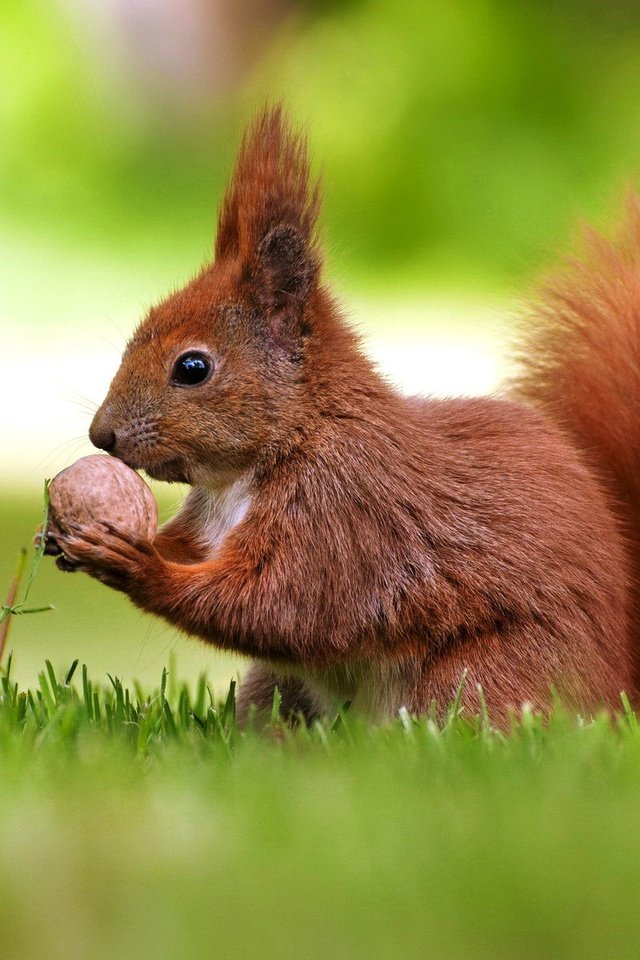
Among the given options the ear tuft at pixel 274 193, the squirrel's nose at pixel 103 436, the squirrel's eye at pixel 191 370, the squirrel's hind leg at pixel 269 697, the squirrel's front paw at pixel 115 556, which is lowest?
the squirrel's hind leg at pixel 269 697

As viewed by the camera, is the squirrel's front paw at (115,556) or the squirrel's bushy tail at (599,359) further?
the squirrel's bushy tail at (599,359)

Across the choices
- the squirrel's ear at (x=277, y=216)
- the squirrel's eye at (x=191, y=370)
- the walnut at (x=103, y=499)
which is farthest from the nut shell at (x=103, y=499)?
the squirrel's ear at (x=277, y=216)

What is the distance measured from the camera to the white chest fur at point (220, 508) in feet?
5.93

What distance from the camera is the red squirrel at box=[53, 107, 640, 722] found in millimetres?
1735

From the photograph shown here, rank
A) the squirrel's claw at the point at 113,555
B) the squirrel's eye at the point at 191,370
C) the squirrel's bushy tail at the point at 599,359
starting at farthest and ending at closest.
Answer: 1. the squirrel's bushy tail at the point at 599,359
2. the squirrel's eye at the point at 191,370
3. the squirrel's claw at the point at 113,555

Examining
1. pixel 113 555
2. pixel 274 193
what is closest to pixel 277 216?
pixel 274 193

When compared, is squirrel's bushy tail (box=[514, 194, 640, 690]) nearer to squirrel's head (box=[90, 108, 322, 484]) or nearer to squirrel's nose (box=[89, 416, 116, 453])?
squirrel's head (box=[90, 108, 322, 484])

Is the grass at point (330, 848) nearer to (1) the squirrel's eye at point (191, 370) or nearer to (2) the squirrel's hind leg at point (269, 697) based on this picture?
(2) the squirrel's hind leg at point (269, 697)

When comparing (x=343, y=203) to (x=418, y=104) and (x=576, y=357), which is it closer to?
(x=418, y=104)

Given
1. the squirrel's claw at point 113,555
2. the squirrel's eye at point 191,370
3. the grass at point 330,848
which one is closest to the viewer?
the grass at point 330,848

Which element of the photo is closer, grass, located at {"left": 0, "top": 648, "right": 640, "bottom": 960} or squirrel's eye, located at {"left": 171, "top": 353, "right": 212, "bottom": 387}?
grass, located at {"left": 0, "top": 648, "right": 640, "bottom": 960}

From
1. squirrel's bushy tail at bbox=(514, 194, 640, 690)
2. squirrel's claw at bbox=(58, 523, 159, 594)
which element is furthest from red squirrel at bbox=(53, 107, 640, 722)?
squirrel's bushy tail at bbox=(514, 194, 640, 690)

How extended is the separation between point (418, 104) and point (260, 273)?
175 inches

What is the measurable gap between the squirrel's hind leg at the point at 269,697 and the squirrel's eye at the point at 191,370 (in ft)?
1.32
